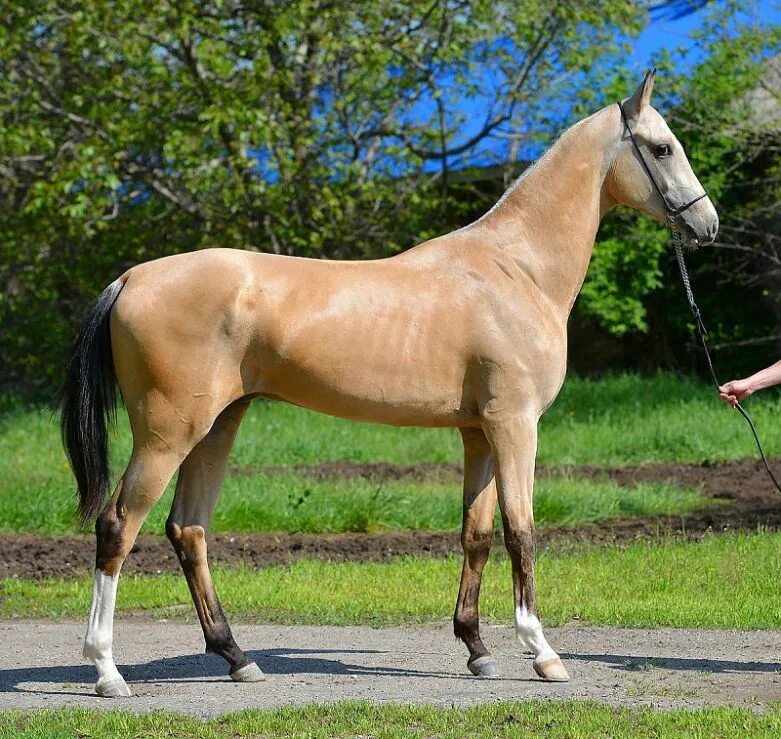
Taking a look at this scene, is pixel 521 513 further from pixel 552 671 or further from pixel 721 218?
pixel 721 218

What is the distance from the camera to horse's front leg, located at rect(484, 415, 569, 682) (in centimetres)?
536

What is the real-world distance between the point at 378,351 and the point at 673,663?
2024 millimetres

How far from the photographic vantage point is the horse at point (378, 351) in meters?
5.23

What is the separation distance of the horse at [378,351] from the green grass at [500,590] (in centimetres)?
144

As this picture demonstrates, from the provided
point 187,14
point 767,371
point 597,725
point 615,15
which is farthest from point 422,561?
point 615,15

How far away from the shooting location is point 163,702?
503cm

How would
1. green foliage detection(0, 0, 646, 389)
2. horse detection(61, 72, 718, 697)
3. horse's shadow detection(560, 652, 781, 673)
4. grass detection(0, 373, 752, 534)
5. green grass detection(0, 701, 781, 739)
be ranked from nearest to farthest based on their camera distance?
green grass detection(0, 701, 781, 739)
horse detection(61, 72, 718, 697)
horse's shadow detection(560, 652, 781, 673)
grass detection(0, 373, 752, 534)
green foliage detection(0, 0, 646, 389)

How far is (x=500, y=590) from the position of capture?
755 centimetres

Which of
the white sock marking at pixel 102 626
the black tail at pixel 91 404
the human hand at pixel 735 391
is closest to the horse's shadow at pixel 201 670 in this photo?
the white sock marking at pixel 102 626

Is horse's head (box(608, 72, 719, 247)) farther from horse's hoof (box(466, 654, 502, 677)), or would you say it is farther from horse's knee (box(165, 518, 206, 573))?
horse's knee (box(165, 518, 206, 573))

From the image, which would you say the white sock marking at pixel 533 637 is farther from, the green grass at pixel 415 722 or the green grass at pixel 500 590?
the green grass at pixel 500 590

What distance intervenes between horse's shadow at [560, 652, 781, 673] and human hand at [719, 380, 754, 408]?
120 cm

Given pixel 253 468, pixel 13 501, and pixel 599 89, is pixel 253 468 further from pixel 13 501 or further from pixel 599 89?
pixel 599 89

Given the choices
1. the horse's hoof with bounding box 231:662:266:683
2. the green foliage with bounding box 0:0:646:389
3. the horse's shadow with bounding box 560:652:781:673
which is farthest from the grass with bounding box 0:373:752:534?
the horse's hoof with bounding box 231:662:266:683
